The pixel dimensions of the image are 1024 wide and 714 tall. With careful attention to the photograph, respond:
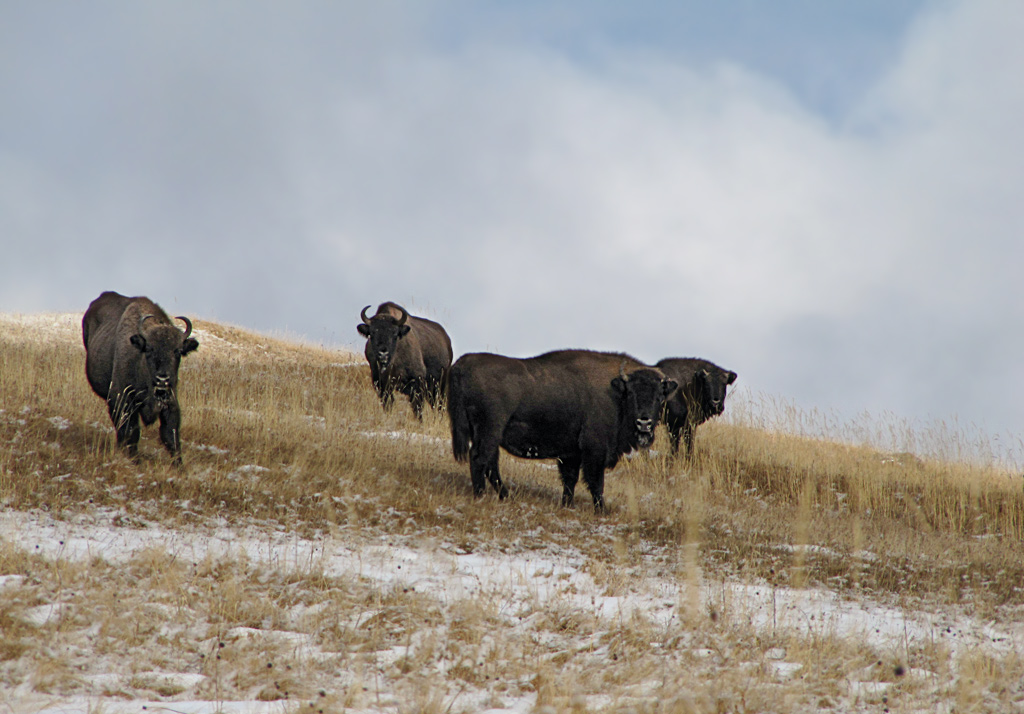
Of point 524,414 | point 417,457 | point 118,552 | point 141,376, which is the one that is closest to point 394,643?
point 118,552

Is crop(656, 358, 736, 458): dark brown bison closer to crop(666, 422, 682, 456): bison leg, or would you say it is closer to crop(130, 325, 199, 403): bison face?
crop(666, 422, 682, 456): bison leg

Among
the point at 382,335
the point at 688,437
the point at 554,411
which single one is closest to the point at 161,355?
the point at 554,411

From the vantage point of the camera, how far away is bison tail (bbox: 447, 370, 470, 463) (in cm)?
1106

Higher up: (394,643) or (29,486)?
(29,486)

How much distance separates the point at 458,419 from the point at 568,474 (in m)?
1.74

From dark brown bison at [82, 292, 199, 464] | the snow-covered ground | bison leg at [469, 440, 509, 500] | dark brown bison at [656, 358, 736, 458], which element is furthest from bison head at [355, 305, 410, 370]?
the snow-covered ground

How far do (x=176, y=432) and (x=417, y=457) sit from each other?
3.69m

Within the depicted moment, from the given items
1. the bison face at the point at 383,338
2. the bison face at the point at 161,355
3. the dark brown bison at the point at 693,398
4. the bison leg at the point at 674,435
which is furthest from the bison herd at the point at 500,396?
the bison face at the point at 383,338

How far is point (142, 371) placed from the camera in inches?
426

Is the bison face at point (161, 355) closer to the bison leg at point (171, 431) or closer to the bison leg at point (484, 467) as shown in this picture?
the bison leg at point (171, 431)

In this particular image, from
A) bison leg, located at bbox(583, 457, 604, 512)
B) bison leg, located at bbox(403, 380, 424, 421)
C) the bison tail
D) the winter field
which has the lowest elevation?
the winter field

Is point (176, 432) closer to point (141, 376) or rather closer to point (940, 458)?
point (141, 376)

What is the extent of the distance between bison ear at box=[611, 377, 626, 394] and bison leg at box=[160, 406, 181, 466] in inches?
216

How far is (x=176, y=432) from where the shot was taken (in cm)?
1088
